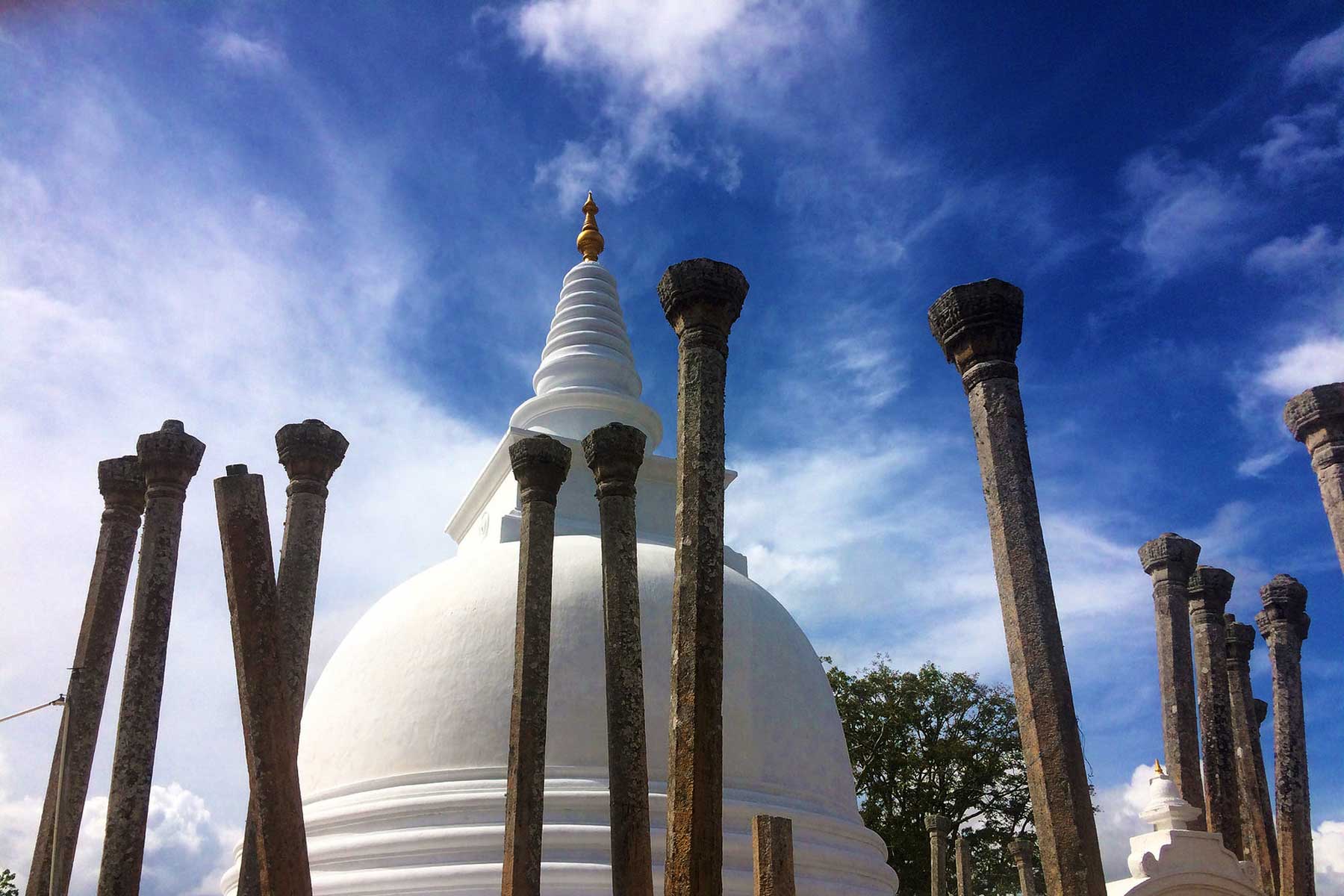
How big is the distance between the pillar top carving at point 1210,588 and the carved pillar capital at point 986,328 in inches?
231

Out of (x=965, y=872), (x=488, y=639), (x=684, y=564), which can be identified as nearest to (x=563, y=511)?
(x=488, y=639)

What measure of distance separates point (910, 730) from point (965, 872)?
10.6 metres

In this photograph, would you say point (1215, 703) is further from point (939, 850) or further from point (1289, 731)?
point (939, 850)

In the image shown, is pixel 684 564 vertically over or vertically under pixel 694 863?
over

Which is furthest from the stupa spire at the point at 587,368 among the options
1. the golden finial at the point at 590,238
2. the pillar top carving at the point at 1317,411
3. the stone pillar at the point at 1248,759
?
the pillar top carving at the point at 1317,411

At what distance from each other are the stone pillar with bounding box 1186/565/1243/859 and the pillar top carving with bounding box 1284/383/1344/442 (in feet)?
8.90

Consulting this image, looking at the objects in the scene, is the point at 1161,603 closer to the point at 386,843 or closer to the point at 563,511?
the point at 386,843

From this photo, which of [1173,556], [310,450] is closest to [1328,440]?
[1173,556]

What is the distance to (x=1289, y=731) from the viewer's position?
11.9 metres

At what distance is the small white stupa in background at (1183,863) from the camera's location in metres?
11.3

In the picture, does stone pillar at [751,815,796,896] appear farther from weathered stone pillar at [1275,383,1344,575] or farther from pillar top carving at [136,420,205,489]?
pillar top carving at [136,420,205,489]

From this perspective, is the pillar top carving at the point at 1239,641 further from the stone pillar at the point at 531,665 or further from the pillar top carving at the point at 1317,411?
the stone pillar at the point at 531,665

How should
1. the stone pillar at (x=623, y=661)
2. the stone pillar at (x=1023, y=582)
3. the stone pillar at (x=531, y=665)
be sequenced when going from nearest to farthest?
the stone pillar at (x=1023, y=582), the stone pillar at (x=623, y=661), the stone pillar at (x=531, y=665)

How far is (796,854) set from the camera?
13.7 metres
